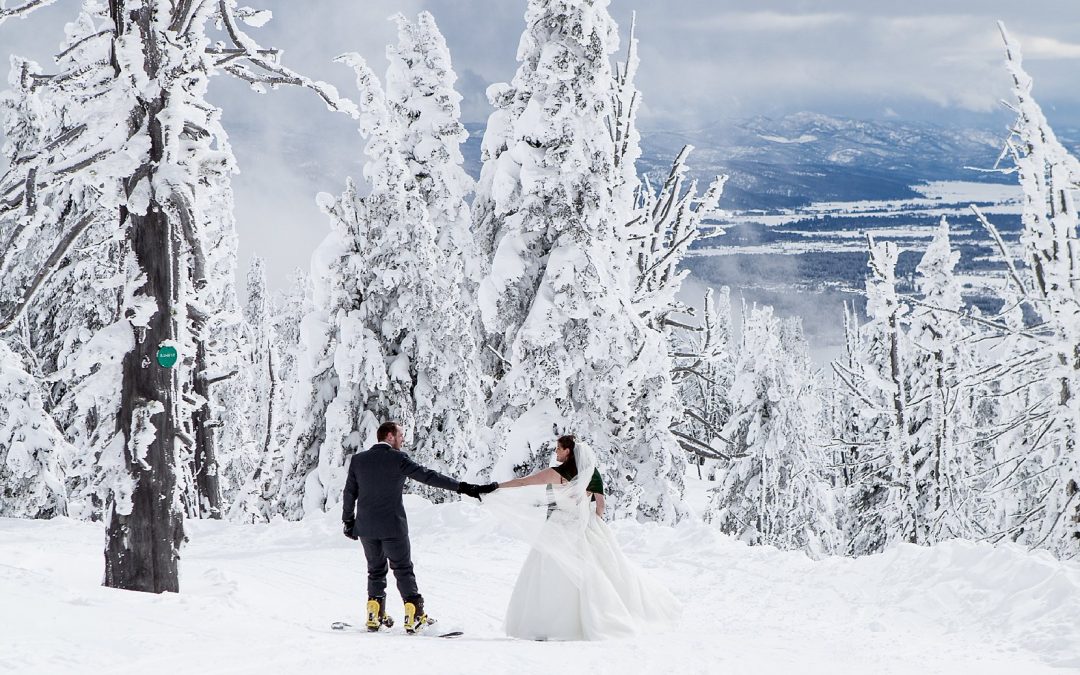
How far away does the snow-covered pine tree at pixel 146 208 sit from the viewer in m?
9.09

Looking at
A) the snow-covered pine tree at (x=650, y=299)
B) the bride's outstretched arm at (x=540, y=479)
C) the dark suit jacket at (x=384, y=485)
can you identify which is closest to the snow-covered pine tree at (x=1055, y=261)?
the snow-covered pine tree at (x=650, y=299)

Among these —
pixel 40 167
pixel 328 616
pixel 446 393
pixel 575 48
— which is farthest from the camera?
pixel 446 393

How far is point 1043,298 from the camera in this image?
13.0 m

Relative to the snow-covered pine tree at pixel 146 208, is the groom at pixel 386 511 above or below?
below

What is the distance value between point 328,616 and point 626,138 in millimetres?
12285

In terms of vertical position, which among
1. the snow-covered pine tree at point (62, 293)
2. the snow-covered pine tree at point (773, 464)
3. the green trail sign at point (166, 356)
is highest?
the snow-covered pine tree at point (62, 293)

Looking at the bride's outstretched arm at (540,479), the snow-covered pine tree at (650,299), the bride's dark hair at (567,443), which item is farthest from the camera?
the snow-covered pine tree at (650,299)

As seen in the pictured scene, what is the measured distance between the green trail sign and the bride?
3.56 m

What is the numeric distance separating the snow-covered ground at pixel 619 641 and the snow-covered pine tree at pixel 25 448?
6.95m

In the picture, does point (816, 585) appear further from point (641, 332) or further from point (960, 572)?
point (641, 332)

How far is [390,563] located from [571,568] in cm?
176

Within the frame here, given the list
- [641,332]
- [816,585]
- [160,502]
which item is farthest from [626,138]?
[160,502]

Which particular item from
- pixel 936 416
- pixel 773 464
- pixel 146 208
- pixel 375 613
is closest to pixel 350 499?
pixel 375 613

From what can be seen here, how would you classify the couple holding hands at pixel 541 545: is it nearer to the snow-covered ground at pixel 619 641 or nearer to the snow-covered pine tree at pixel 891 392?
the snow-covered ground at pixel 619 641
